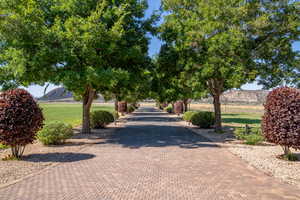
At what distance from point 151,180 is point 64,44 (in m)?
8.59

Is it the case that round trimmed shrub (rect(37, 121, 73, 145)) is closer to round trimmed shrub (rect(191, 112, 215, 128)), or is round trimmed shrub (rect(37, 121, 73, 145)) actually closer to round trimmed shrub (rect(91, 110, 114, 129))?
round trimmed shrub (rect(91, 110, 114, 129))

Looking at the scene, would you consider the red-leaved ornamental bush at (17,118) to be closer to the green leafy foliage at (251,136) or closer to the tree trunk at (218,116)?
the green leafy foliage at (251,136)

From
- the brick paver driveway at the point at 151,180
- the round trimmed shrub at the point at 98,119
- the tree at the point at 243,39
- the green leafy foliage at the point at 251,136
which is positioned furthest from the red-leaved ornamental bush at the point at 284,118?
the round trimmed shrub at the point at 98,119

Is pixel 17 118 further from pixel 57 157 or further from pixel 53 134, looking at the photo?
pixel 53 134

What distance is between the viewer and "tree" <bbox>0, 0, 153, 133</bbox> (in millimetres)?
11195

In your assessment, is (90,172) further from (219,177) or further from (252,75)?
(252,75)

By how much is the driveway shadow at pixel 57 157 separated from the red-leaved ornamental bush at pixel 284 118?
23.9 feet

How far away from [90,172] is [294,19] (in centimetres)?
1361

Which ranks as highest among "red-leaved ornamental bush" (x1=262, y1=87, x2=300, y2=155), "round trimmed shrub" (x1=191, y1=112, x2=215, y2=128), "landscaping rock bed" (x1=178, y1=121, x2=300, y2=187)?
"red-leaved ornamental bush" (x1=262, y1=87, x2=300, y2=155)

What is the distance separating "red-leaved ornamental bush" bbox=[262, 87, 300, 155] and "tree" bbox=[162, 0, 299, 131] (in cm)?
360

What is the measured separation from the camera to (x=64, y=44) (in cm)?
1147

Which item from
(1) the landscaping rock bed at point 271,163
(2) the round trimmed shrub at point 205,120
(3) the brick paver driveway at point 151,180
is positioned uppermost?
(2) the round trimmed shrub at point 205,120

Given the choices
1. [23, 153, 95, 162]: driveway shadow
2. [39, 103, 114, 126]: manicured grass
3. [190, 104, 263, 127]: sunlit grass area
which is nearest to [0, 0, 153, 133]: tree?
[23, 153, 95, 162]: driveway shadow

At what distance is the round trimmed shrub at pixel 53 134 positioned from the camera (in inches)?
440
